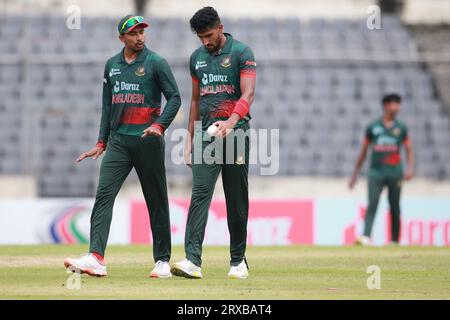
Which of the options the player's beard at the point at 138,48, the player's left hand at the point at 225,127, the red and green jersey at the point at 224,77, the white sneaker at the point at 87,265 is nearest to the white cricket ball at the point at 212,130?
the player's left hand at the point at 225,127

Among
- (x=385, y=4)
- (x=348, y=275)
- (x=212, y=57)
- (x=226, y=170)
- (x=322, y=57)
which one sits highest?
(x=385, y=4)

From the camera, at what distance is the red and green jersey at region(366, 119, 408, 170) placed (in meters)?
16.0

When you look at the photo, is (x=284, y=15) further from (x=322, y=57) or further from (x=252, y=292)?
(x=252, y=292)

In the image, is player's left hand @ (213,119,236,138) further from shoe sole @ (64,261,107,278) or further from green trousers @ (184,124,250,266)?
shoe sole @ (64,261,107,278)

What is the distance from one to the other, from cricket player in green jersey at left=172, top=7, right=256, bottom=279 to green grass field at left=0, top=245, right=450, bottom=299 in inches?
13.9

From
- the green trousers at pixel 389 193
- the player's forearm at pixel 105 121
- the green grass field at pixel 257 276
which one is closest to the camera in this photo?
the green grass field at pixel 257 276

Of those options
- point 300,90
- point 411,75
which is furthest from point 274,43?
point 411,75

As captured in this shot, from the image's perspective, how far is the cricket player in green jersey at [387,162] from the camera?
15578mm

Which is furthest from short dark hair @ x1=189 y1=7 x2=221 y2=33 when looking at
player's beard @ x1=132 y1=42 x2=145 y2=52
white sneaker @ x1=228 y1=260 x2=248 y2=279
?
white sneaker @ x1=228 y1=260 x2=248 y2=279

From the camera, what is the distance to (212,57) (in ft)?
30.3

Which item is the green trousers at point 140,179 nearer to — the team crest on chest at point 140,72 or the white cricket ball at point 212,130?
the team crest on chest at point 140,72

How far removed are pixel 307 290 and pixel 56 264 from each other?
11.4ft

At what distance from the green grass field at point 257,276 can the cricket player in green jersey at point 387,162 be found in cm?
192

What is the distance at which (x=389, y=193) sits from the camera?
1570cm
